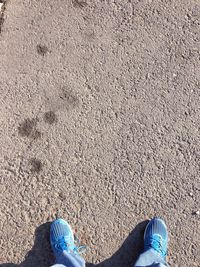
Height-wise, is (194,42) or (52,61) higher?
(52,61)

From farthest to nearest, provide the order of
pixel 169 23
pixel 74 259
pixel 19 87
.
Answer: pixel 169 23 < pixel 19 87 < pixel 74 259

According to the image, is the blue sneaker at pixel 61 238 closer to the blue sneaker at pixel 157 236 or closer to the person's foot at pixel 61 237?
the person's foot at pixel 61 237

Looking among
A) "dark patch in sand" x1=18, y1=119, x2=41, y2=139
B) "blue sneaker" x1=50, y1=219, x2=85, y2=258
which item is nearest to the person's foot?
"blue sneaker" x1=50, y1=219, x2=85, y2=258

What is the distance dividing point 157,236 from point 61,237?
2.10 feet

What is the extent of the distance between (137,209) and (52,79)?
1.13 metres

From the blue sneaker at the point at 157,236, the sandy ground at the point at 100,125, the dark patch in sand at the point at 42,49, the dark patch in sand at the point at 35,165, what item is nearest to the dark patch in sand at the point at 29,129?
the sandy ground at the point at 100,125

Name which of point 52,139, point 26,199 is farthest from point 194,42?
point 26,199

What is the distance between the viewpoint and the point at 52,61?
3.01m

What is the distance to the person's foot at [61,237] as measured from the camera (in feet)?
8.65

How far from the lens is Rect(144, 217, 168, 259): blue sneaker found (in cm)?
268

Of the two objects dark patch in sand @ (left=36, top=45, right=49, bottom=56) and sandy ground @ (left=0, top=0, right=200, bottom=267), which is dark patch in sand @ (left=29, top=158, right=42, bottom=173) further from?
dark patch in sand @ (left=36, top=45, right=49, bottom=56)

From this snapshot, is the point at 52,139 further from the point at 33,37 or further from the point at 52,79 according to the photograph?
the point at 33,37

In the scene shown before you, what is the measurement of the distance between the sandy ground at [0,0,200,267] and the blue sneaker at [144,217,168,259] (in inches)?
2.0

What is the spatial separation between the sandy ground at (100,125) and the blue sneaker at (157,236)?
0.05 meters
